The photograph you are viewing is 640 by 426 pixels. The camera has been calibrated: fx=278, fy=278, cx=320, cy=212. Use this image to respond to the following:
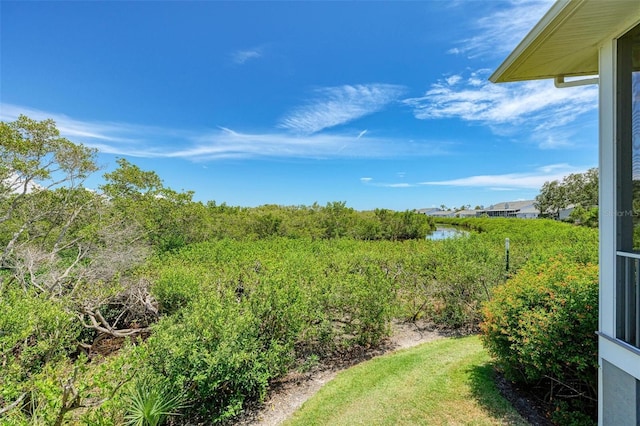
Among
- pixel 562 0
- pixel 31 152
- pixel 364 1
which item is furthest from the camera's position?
→ pixel 31 152

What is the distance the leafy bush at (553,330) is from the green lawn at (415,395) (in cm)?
67

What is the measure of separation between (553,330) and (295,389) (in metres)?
4.31

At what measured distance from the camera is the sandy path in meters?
4.50

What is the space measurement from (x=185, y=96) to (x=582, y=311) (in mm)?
16533

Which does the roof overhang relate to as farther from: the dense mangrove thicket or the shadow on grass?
the shadow on grass

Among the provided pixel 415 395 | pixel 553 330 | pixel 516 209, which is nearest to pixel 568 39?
pixel 553 330

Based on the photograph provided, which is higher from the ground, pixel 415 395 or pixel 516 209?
pixel 516 209

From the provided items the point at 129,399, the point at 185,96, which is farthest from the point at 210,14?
the point at 129,399

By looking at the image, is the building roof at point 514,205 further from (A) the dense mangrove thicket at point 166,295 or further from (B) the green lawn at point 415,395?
(B) the green lawn at point 415,395

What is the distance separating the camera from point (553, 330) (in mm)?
3383

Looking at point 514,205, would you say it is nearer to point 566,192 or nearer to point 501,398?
point 566,192

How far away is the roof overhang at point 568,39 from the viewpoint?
7.73ft

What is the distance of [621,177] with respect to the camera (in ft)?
8.56

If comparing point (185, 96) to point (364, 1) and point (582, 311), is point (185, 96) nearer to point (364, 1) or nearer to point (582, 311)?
point (364, 1)
